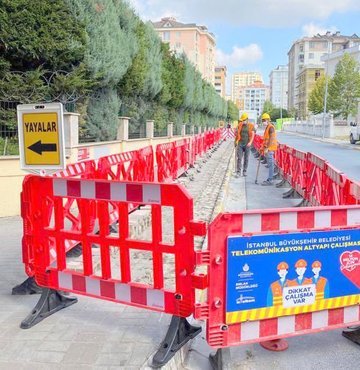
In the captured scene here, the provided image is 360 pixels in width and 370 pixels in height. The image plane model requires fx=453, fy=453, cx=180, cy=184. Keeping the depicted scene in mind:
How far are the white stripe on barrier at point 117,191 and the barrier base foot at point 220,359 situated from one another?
4.57ft

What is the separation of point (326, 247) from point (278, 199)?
7441mm

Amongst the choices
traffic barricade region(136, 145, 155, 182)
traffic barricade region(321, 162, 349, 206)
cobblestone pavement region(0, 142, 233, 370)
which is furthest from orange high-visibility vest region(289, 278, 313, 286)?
traffic barricade region(136, 145, 155, 182)

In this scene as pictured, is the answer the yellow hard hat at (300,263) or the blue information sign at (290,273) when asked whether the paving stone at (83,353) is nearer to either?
the blue information sign at (290,273)

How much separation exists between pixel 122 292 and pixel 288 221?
4.52 feet

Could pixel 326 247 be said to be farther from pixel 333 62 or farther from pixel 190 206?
pixel 333 62

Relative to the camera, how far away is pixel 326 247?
3.35 metres

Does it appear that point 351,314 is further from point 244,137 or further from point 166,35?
point 166,35

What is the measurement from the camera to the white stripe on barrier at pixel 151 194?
10.6 feet

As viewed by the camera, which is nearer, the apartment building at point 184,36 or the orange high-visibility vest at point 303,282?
the orange high-visibility vest at point 303,282

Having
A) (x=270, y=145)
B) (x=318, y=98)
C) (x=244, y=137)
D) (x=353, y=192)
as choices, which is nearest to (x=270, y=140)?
(x=270, y=145)

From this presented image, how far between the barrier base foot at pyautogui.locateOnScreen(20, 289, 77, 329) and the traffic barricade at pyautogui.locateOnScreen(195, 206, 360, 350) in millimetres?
1514

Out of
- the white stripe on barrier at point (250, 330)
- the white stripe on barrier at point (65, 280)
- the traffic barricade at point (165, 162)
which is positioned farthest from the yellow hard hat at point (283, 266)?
the traffic barricade at point (165, 162)

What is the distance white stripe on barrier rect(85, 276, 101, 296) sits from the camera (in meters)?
3.62

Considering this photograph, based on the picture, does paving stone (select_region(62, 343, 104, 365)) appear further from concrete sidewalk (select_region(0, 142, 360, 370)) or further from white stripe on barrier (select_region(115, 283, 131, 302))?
white stripe on barrier (select_region(115, 283, 131, 302))
